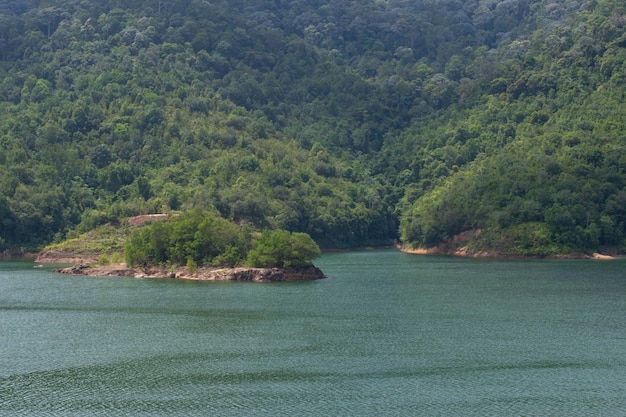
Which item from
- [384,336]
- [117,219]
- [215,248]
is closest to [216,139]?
[117,219]

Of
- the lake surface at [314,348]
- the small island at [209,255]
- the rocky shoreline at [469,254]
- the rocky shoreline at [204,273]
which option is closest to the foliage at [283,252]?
the small island at [209,255]

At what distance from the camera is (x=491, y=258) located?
146000 millimetres

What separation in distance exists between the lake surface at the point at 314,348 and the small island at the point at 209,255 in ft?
15.9

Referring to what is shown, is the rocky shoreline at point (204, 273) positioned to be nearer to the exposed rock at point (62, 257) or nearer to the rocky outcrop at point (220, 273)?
the rocky outcrop at point (220, 273)

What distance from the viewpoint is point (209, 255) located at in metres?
108

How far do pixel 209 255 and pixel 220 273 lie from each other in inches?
196

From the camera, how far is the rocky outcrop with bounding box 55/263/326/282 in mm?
102188

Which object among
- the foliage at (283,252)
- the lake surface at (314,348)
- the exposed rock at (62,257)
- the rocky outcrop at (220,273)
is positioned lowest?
the lake surface at (314,348)

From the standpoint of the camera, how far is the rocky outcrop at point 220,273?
4023 inches

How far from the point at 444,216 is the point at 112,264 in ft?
213

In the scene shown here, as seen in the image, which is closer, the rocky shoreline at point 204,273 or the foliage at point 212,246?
the rocky shoreline at point 204,273

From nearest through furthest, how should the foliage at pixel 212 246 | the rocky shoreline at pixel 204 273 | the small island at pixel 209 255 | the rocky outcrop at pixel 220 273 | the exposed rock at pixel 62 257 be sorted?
the rocky outcrop at pixel 220 273, the rocky shoreline at pixel 204 273, the small island at pixel 209 255, the foliage at pixel 212 246, the exposed rock at pixel 62 257

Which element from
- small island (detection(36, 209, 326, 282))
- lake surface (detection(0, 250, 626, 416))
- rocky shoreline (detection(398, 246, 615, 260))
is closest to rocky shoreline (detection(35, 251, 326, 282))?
small island (detection(36, 209, 326, 282))

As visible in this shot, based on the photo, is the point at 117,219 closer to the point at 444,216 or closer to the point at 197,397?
the point at 444,216
